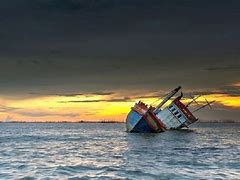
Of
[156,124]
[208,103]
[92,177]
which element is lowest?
[92,177]

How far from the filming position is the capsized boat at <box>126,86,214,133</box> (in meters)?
70.0

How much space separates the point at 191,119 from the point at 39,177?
67163mm

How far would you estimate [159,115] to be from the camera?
83312 mm

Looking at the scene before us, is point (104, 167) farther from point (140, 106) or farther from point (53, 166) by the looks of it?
point (140, 106)

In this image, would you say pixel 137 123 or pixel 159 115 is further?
pixel 159 115

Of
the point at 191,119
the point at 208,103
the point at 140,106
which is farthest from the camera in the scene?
the point at 208,103

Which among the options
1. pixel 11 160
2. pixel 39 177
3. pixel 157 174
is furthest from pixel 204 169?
pixel 11 160

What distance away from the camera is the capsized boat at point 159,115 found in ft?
230

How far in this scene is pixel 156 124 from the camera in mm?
73188

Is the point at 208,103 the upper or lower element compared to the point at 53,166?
upper

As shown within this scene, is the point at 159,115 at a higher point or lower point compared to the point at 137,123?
higher

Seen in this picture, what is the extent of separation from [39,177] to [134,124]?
174ft

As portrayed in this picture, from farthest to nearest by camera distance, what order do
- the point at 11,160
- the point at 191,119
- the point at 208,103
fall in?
the point at 208,103 < the point at 191,119 < the point at 11,160

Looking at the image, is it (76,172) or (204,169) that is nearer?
(76,172)
